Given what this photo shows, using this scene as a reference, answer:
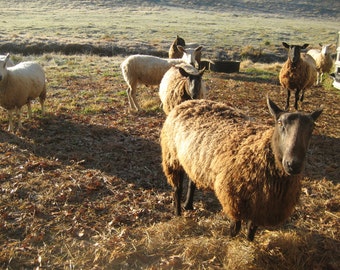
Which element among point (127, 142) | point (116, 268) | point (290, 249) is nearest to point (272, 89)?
point (127, 142)

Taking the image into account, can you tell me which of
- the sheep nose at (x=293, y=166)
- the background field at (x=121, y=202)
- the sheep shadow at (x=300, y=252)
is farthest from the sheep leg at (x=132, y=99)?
the sheep nose at (x=293, y=166)

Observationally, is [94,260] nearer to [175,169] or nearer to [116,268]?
[116,268]

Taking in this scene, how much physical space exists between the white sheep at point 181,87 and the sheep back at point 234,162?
2.58m

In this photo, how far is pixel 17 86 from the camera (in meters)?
8.15

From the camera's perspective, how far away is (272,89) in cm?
1327

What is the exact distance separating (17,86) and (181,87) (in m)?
4.02

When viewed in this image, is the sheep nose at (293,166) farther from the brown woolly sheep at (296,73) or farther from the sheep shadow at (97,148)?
the brown woolly sheep at (296,73)

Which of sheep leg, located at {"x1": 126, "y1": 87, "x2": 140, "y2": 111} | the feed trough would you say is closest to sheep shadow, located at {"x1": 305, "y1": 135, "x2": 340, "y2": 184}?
sheep leg, located at {"x1": 126, "y1": 87, "x2": 140, "y2": 111}

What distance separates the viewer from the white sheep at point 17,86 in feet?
26.2

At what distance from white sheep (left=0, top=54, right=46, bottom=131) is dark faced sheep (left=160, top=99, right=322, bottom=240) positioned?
17.4 feet

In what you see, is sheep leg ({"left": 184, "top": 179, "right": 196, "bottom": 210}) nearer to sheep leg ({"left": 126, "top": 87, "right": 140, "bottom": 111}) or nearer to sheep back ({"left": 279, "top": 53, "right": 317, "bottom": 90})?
sheep leg ({"left": 126, "top": 87, "right": 140, "bottom": 111})

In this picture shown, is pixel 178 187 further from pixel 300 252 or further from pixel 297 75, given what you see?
pixel 297 75

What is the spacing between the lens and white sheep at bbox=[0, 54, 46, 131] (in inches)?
315

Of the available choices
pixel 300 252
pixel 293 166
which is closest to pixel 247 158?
pixel 293 166
